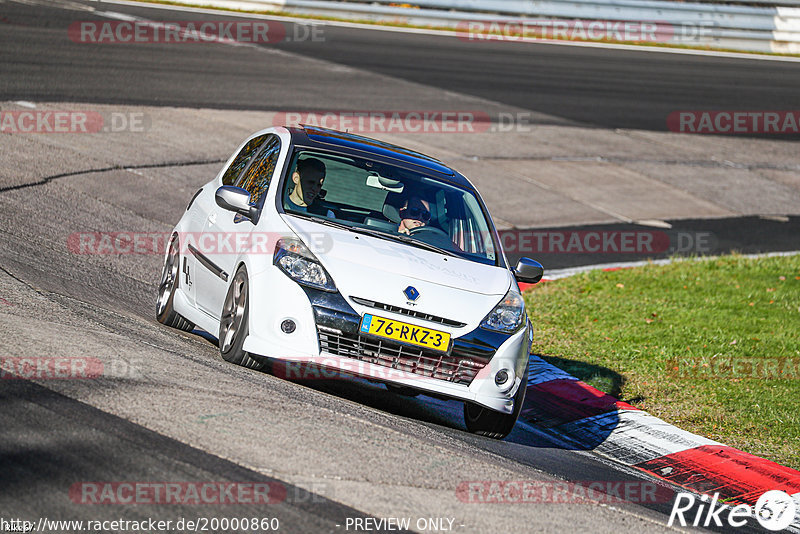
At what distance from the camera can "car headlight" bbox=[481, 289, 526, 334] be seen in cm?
687

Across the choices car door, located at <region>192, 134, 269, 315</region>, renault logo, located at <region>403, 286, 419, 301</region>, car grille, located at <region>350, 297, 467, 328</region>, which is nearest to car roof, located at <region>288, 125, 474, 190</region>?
car door, located at <region>192, 134, 269, 315</region>

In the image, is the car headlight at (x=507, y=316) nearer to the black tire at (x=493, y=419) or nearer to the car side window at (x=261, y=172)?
the black tire at (x=493, y=419)

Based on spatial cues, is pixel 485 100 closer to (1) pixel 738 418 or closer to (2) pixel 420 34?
(2) pixel 420 34

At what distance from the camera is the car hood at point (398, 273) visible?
667 cm

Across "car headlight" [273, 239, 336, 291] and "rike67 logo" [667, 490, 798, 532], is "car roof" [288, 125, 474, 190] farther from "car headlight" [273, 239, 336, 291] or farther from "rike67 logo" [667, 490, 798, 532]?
"rike67 logo" [667, 490, 798, 532]

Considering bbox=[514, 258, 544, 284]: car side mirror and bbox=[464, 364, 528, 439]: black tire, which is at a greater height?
bbox=[514, 258, 544, 284]: car side mirror

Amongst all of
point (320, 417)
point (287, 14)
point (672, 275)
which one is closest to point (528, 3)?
point (287, 14)

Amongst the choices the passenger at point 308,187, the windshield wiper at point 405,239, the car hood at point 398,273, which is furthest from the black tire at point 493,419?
the passenger at point 308,187

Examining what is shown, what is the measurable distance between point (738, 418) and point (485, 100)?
14.2 meters

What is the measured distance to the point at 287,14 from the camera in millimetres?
29000

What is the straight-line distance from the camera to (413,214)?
25.7 feet

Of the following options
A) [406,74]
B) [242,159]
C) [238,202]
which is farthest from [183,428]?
[406,74]

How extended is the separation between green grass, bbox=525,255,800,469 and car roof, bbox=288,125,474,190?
2.36 metres

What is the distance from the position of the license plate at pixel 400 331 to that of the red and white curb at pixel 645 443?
1936 mm
